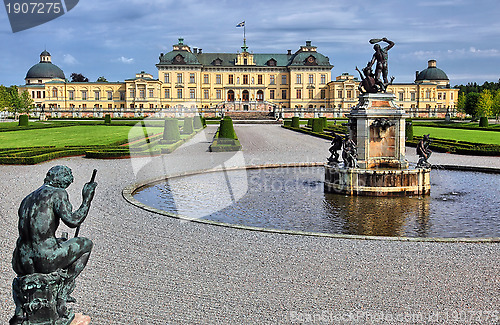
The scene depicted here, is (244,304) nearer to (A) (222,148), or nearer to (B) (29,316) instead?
(B) (29,316)

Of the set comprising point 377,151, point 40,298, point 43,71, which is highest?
point 43,71

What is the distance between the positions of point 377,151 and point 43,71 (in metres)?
90.9

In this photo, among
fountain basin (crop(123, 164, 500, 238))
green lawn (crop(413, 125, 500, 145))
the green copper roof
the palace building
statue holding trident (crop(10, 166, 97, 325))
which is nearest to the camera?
statue holding trident (crop(10, 166, 97, 325))

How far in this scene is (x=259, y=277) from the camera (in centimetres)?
576

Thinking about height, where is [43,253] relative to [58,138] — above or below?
below

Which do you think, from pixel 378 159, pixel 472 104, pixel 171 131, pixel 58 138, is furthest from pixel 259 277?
pixel 472 104

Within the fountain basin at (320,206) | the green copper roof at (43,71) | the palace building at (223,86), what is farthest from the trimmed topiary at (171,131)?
the green copper roof at (43,71)

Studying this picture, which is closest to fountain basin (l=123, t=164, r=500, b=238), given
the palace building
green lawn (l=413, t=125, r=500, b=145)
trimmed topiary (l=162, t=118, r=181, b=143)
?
trimmed topiary (l=162, t=118, r=181, b=143)

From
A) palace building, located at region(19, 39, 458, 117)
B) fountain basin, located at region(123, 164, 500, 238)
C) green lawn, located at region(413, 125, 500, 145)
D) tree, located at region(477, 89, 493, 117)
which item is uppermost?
palace building, located at region(19, 39, 458, 117)

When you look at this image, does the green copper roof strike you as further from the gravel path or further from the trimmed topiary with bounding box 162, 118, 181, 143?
the gravel path

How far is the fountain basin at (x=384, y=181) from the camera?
38.4ft

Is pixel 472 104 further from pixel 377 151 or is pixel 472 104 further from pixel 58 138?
pixel 377 151

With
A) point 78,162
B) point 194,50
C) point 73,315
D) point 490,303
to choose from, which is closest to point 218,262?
point 73,315

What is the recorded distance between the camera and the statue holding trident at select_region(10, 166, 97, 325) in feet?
12.5
